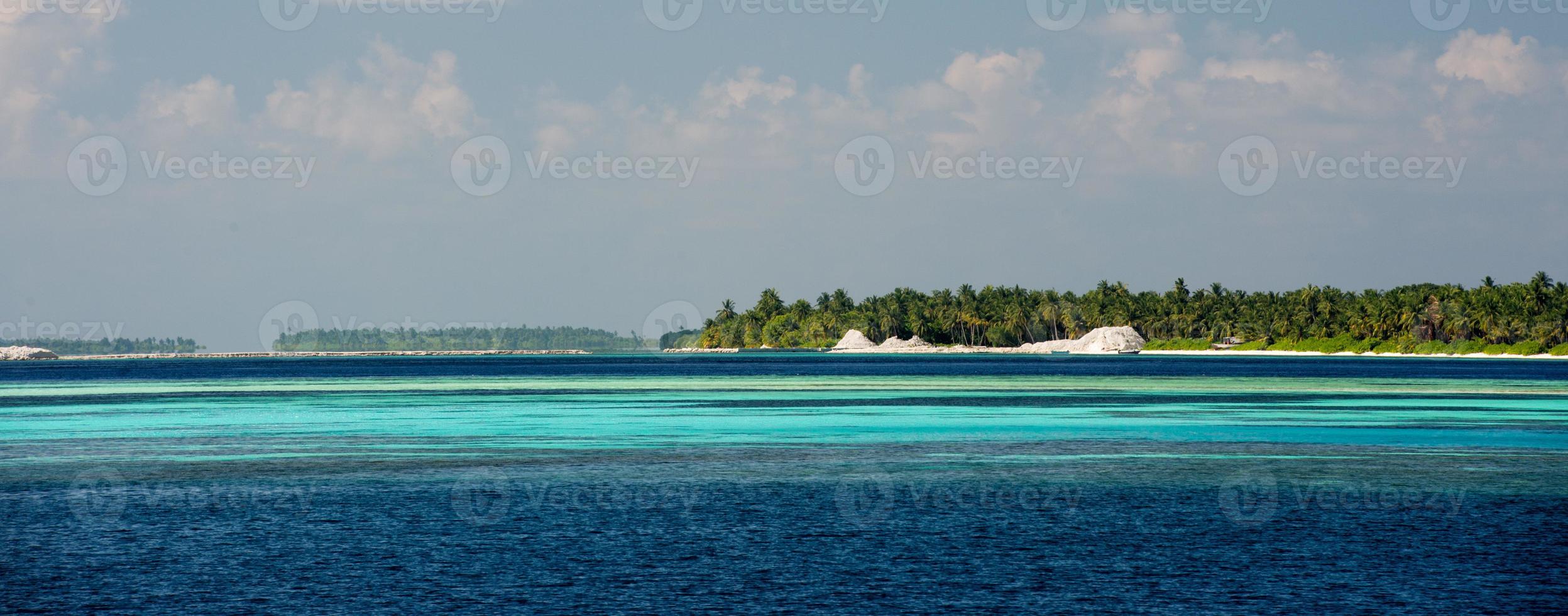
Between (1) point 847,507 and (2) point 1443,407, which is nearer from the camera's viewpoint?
(1) point 847,507

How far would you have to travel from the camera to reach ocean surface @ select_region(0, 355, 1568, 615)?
72.2 ft

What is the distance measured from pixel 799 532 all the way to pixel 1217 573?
8558mm

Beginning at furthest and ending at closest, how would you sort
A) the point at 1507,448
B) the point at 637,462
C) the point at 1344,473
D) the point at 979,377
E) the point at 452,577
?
the point at 979,377
the point at 1507,448
the point at 637,462
the point at 1344,473
the point at 452,577

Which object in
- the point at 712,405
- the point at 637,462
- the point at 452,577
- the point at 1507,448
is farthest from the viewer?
the point at 712,405

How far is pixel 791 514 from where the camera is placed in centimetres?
3064

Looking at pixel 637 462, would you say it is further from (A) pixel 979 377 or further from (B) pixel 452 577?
(A) pixel 979 377

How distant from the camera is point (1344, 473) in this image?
38.7 metres

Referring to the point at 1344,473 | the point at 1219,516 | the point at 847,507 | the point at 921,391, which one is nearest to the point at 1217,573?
the point at 1219,516

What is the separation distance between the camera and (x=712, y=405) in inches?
3246

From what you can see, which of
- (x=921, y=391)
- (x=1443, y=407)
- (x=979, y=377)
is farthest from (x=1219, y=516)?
(x=979, y=377)

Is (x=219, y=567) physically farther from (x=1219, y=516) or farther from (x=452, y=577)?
(x=1219, y=516)

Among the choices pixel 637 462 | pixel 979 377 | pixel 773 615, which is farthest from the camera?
pixel 979 377

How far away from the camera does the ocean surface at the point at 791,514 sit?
22.0 metres

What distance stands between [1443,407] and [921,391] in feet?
127
